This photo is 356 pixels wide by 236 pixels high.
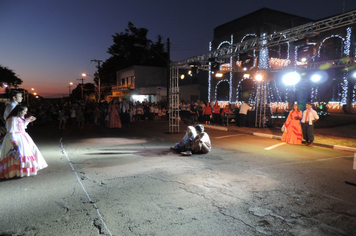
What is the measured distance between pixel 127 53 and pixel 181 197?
50.9 meters

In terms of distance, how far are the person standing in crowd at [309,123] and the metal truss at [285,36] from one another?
2921 mm

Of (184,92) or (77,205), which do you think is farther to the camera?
(184,92)

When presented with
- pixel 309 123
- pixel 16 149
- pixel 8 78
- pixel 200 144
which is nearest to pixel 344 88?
pixel 309 123

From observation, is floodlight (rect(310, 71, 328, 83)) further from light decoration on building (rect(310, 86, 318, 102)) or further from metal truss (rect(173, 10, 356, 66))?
metal truss (rect(173, 10, 356, 66))

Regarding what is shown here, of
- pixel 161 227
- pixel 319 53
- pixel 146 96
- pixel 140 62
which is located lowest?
pixel 161 227

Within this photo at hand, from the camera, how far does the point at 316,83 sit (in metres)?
27.4

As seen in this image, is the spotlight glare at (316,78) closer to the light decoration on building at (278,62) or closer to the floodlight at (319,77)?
the floodlight at (319,77)

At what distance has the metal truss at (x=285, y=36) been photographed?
7875 millimetres

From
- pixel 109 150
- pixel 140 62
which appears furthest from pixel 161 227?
pixel 140 62

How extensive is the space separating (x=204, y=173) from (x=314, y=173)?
9.12 feet

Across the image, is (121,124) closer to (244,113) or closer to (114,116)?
(114,116)

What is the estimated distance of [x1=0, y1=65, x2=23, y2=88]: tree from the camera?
40.6 meters

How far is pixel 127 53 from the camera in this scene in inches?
2024

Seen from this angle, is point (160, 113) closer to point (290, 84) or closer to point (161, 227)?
point (290, 84)
